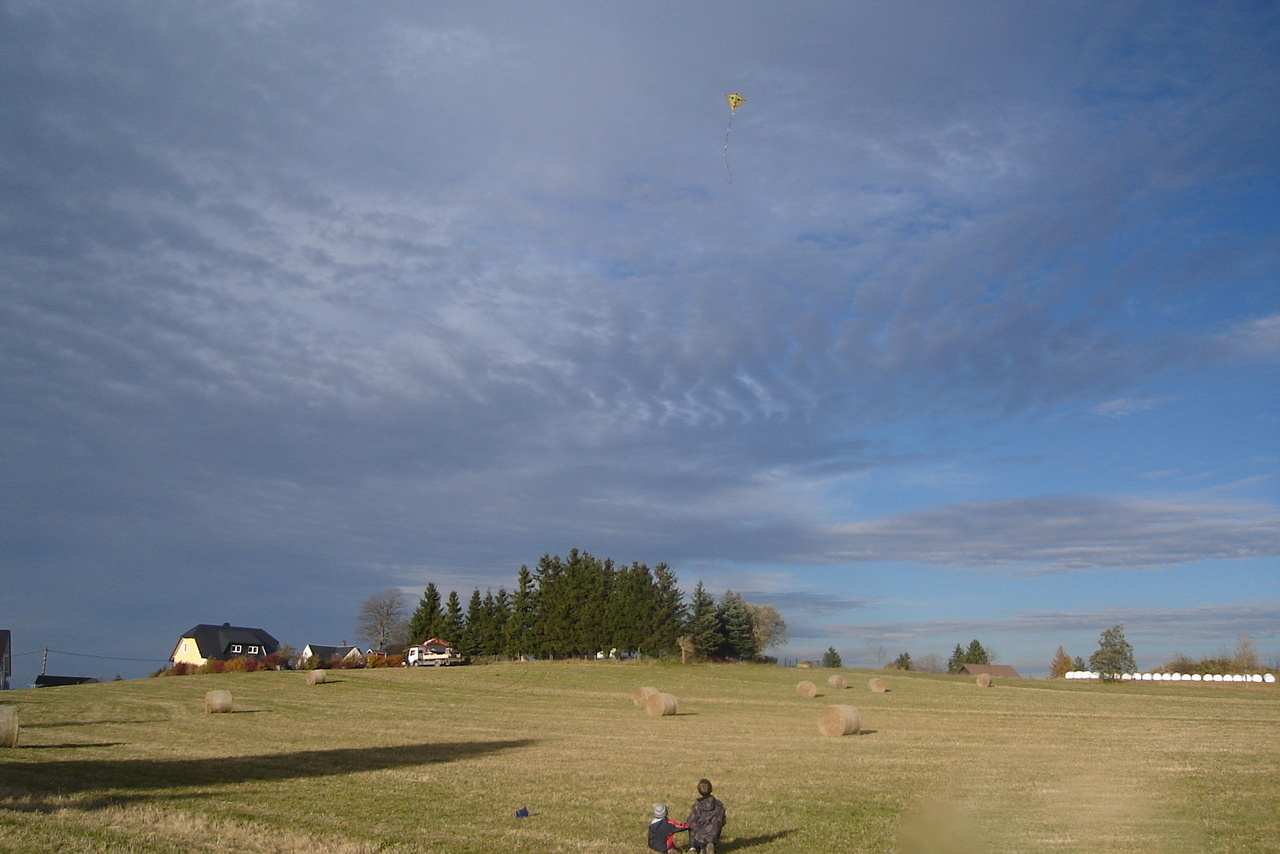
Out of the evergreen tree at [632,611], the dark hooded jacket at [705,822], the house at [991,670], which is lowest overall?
the house at [991,670]

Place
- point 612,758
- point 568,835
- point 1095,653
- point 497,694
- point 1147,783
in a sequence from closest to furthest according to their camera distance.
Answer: point 568,835 < point 1147,783 < point 612,758 < point 497,694 < point 1095,653

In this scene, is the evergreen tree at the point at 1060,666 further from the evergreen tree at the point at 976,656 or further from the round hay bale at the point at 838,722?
the round hay bale at the point at 838,722

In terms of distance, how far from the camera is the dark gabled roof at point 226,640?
124 meters

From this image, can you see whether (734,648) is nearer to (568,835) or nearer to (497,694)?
(497,694)

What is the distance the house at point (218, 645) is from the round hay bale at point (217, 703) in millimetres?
91131

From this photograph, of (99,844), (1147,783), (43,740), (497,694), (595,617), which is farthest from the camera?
(595,617)

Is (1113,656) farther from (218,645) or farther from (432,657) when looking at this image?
(218,645)

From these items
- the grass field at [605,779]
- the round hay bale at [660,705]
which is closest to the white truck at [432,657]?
the grass field at [605,779]

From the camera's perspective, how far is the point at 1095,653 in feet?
282

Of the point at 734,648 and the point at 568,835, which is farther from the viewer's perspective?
the point at 734,648

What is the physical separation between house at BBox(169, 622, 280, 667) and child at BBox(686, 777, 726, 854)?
398ft

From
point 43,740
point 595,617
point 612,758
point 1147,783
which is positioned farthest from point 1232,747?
point 595,617

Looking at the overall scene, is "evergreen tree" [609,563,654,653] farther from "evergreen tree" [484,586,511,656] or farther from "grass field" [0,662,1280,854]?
"grass field" [0,662,1280,854]

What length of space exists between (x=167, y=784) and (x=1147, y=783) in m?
19.5
